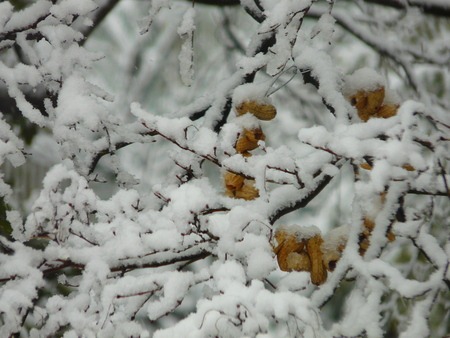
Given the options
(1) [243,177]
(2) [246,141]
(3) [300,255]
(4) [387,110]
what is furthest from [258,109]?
(3) [300,255]

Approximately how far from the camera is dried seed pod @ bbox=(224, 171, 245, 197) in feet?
7.04

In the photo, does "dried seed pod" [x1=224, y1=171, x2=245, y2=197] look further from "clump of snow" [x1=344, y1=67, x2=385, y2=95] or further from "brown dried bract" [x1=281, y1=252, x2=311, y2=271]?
"clump of snow" [x1=344, y1=67, x2=385, y2=95]

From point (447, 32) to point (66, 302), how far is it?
13.7ft

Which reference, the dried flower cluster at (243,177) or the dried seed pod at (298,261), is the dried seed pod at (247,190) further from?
the dried seed pod at (298,261)

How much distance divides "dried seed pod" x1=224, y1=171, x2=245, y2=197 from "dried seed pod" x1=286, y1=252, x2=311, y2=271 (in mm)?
272

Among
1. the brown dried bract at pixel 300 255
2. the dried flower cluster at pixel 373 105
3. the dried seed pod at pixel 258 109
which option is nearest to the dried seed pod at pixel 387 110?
the dried flower cluster at pixel 373 105

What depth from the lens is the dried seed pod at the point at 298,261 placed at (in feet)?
6.75

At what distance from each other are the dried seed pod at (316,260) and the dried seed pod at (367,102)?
0.51 metres

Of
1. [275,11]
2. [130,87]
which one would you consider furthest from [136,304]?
[130,87]

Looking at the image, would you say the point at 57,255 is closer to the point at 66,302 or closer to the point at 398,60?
the point at 66,302

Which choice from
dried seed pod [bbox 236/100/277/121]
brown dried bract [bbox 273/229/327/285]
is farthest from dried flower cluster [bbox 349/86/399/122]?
brown dried bract [bbox 273/229/327/285]

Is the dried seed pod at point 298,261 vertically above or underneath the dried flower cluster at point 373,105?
underneath

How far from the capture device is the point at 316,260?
2.08m

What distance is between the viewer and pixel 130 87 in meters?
5.74
